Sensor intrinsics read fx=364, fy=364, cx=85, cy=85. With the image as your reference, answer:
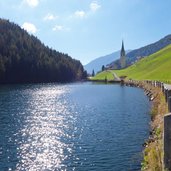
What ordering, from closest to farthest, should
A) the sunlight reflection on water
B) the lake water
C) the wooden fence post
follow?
the wooden fence post → the lake water → the sunlight reflection on water

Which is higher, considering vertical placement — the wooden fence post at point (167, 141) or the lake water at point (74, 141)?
the wooden fence post at point (167, 141)

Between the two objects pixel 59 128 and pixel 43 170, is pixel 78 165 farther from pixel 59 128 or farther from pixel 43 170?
pixel 59 128

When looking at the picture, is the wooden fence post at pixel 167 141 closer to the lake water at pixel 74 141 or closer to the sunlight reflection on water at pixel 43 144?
the lake water at pixel 74 141

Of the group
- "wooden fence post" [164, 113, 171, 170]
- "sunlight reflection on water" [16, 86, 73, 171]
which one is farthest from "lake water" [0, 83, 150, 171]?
"wooden fence post" [164, 113, 171, 170]

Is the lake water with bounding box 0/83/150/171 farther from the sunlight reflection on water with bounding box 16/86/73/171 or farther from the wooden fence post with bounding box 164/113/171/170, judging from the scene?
the wooden fence post with bounding box 164/113/171/170

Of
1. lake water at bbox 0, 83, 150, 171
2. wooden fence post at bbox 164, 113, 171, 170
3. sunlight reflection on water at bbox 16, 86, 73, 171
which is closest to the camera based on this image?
wooden fence post at bbox 164, 113, 171, 170

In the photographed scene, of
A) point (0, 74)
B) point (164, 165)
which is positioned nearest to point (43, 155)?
point (164, 165)

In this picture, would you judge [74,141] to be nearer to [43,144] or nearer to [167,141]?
[43,144]

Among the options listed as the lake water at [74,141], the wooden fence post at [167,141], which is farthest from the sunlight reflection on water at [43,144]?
the wooden fence post at [167,141]

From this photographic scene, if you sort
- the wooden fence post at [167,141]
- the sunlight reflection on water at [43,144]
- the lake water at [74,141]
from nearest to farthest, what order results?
the wooden fence post at [167,141] → the lake water at [74,141] → the sunlight reflection on water at [43,144]

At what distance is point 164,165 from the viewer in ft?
69.4

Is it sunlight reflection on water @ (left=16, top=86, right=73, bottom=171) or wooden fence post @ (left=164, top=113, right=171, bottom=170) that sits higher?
wooden fence post @ (left=164, top=113, right=171, bottom=170)

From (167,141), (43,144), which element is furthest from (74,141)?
(167,141)

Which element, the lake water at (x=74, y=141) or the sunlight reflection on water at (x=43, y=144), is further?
the sunlight reflection on water at (x=43, y=144)
